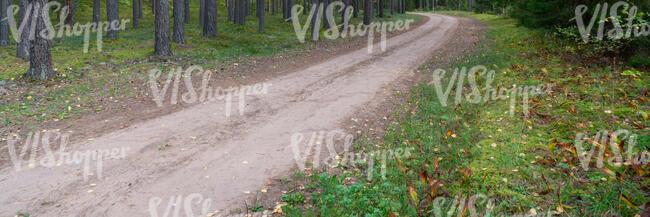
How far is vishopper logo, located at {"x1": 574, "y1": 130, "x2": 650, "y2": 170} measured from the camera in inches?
212

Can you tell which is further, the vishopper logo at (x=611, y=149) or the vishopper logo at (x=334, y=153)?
the vishopper logo at (x=334, y=153)

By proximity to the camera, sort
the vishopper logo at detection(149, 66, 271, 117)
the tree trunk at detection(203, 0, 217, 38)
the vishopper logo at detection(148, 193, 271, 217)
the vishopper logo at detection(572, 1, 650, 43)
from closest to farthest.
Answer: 1. the vishopper logo at detection(148, 193, 271, 217)
2. the vishopper logo at detection(572, 1, 650, 43)
3. the vishopper logo at detection(149, 66, 271, 117)
4. the tree trunk at detection(203, 0, 217, 38)

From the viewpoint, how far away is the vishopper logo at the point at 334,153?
6262 millimetres

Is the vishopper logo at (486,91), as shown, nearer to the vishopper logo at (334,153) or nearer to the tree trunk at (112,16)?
the vishopper logo at (334,153)

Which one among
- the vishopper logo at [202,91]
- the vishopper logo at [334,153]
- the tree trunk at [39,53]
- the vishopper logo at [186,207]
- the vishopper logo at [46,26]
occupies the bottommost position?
the vishopper logo at [186,207]

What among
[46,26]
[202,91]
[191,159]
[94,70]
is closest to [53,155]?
[191,159]

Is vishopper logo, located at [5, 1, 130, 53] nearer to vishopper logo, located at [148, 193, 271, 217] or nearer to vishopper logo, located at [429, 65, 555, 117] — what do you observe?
vishopper logo, located at [148, 193, 271, 217]

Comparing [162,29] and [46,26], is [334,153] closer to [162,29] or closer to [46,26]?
[46,26]

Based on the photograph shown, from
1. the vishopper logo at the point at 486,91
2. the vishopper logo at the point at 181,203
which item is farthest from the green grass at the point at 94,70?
the vishopper logo at the point at 486,91

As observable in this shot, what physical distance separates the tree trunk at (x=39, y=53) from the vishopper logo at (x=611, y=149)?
1319 cm

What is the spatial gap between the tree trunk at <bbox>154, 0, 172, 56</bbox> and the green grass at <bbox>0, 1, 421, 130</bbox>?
54cm

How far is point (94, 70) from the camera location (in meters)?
13.1

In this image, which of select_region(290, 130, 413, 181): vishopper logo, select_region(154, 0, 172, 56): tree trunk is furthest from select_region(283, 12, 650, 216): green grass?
select_region(154, 0, 172, 56): tree trunk

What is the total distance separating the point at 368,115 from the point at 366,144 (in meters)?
1.66
